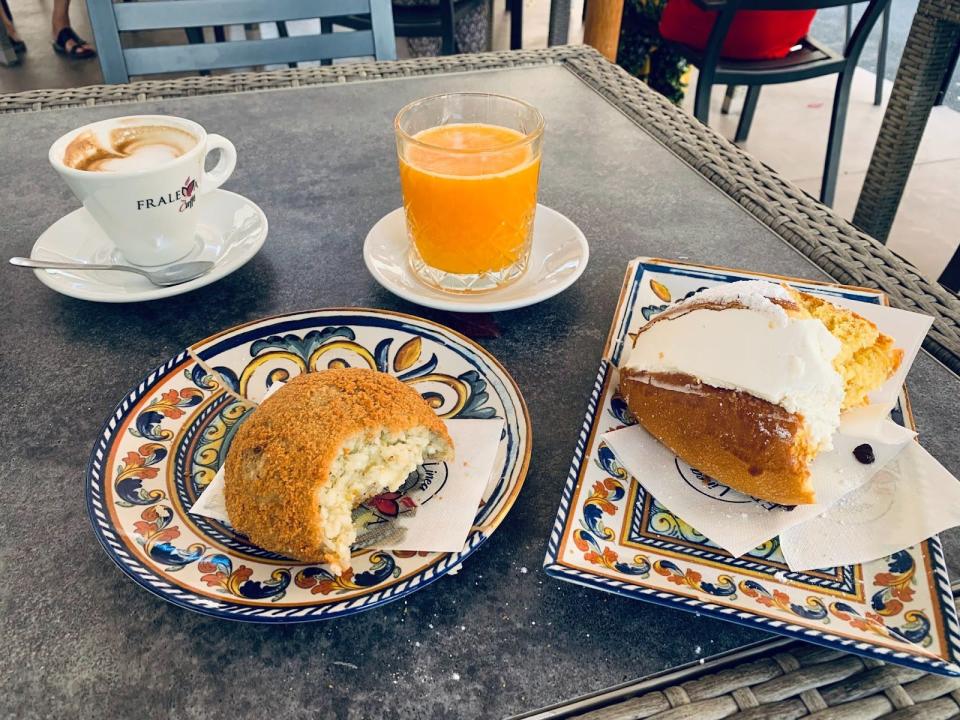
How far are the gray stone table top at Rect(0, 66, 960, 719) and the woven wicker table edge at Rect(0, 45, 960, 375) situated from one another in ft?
0.12

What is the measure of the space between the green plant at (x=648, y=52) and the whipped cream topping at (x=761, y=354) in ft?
6.57

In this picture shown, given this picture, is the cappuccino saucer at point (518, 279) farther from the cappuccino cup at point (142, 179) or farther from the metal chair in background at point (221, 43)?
the metal chair in background at point (221, 43)

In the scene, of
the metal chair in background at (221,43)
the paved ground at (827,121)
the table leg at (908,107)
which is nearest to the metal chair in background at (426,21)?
the metal chair in background at (221,43)

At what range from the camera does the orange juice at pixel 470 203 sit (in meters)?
0.89

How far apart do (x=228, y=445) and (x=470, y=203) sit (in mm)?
435

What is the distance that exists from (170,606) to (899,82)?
1.88 meters

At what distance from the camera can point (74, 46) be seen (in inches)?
157

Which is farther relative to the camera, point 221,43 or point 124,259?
point 221,43

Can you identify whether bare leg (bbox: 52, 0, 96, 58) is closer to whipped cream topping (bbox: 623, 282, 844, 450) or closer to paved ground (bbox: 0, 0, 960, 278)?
paved ground (bbox: 0, 0, 960, 278)

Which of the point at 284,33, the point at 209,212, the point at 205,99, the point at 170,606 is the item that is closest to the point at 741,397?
the point at 170,606

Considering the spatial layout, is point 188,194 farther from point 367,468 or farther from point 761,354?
point 761,354

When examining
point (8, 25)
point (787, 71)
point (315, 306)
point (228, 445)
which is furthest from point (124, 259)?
Result: point (8, 25)

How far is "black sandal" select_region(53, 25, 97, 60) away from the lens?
13.1 ft

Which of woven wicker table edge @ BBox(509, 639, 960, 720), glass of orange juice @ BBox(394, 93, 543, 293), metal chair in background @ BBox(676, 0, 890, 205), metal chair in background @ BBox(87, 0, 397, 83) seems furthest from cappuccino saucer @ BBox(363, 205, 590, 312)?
metal chair in background @ BBox(676, 0, 890, 205)
